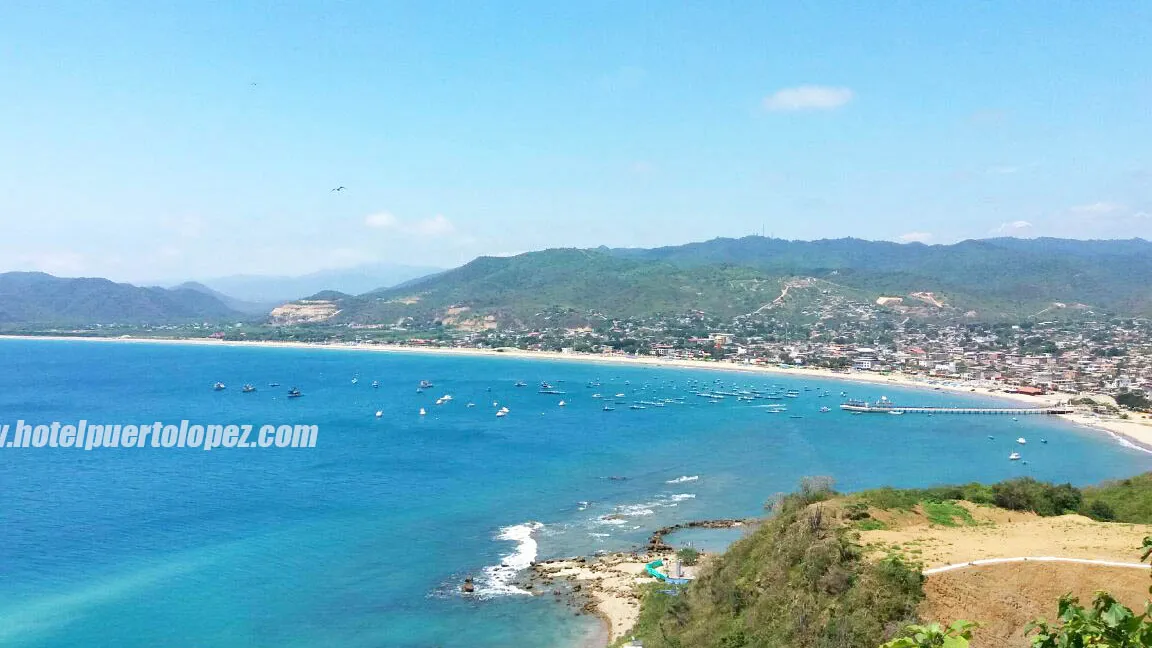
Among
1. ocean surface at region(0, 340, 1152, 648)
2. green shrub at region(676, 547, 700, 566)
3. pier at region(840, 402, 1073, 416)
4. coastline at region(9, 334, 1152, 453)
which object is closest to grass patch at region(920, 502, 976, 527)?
green shrub at region(676, 547, 700, 566)

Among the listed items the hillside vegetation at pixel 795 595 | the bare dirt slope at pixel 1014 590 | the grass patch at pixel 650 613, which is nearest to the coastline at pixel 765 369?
the grass patch at pixel 650 613

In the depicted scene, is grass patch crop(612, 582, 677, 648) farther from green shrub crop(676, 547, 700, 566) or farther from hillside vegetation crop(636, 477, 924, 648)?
green shrub crop(676, 547, 700, 566)

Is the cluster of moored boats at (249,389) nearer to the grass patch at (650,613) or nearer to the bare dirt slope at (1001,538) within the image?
the grass patch at (650,613)

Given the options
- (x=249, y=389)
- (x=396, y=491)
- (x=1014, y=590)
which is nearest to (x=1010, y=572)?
(x=1014, y=590)

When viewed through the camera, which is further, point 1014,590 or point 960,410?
point 960,410

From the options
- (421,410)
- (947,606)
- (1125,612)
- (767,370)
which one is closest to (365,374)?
(421,410)

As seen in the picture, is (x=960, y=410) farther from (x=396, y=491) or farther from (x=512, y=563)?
(x=512, y=563)
